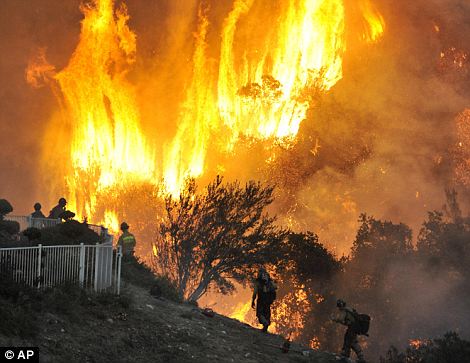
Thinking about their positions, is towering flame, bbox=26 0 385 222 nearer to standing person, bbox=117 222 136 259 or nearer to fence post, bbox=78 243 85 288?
standing person, bbox=117 222 136 259

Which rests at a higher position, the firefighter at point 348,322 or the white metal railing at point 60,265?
the white metal railing at point 60,265

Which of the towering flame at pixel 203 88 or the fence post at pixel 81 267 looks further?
the towering flame at pixel 203 88

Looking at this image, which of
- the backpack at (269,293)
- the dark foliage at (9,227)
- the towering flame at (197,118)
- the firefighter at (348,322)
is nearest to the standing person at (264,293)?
the backpack at (269,293)

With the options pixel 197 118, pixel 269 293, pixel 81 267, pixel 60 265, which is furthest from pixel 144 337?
pixel 197 118

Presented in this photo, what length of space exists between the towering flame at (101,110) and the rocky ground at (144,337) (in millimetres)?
61741

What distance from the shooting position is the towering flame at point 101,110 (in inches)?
3150

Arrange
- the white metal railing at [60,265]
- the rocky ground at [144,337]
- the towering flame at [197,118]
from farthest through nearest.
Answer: the towering flame at [197,118]
the white metal railing at [60,265]
the rocky ground at [144,337]

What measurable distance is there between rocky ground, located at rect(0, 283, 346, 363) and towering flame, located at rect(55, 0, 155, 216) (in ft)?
203

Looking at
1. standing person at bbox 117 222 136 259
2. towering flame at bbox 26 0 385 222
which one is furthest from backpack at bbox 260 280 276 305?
towering flame at bbox 26 0 385 222

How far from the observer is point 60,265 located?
16844mm

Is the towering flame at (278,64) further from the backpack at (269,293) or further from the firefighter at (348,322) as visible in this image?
the firefighter at (348,322)

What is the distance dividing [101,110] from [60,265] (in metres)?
68.2

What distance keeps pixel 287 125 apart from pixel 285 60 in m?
9.18

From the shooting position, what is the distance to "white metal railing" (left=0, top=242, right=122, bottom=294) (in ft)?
50.4
